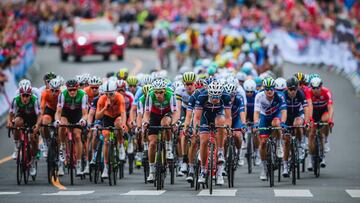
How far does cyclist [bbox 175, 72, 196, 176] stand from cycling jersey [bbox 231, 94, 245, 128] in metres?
0.79

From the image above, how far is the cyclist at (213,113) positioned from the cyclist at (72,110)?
299 cm

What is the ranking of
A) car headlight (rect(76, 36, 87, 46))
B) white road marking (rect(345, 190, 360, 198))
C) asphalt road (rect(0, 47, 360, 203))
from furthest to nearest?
car headlight (rect(76, 36, 87, 46)), white road marking (rect(345, 190, 360, 198)), asphalt road (rect(0, 47, 360, 203))

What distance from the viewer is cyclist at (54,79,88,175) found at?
22.3 meters

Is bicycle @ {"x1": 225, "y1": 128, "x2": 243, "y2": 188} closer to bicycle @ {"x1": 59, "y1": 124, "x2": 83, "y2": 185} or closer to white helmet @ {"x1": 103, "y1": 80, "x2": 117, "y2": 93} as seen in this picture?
white helmet @ {"x1": 103, "y1": 80, "x2": 117, "y2": 93}

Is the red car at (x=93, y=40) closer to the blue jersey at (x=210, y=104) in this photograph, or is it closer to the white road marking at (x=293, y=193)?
the blue jersey at (x=210, y=104)

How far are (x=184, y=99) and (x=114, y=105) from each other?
146 cm

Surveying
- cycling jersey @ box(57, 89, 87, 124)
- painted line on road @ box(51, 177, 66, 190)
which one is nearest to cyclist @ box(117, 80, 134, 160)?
cycling jersey @ box(57, 89, 87, 124)

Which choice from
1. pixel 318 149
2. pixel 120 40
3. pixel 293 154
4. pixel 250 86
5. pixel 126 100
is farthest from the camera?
pixel 120 40

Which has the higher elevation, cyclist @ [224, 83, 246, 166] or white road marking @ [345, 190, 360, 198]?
cyclist @ [224, 83, 246, 166]

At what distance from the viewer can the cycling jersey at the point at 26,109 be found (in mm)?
22438

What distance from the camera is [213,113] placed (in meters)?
20.1

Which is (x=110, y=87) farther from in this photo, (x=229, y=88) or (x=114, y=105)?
(x=229, y=88)

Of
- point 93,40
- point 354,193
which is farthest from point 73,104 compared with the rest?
point 93,40

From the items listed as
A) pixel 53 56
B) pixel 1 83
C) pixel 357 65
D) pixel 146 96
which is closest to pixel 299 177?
pixel 146 96
